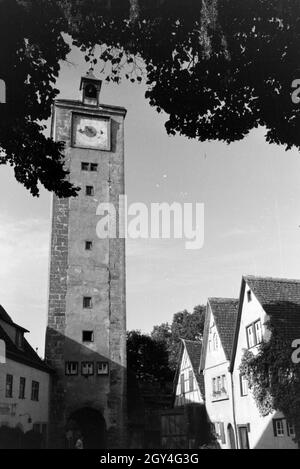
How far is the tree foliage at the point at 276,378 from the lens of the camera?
19.5 metres

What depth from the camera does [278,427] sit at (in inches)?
830

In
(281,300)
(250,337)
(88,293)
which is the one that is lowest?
(250,337)

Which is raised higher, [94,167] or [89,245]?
[94,167]

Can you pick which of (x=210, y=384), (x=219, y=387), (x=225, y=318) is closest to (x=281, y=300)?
(x=225, y=318)

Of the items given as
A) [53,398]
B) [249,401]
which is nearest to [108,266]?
[53,398]

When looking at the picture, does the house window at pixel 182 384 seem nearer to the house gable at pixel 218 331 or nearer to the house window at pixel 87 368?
the house gable at pixel 218 331

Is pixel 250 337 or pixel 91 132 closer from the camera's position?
pixel 250 337

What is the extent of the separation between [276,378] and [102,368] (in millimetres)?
12473

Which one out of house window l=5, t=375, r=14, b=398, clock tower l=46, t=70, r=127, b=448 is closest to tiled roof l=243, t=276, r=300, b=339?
clock tower l=46, t=70, r=127, b=448

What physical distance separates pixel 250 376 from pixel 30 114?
52.8 feet

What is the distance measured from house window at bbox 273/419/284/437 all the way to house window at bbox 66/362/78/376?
12.7 metres

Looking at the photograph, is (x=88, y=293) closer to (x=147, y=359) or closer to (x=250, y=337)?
(x=250, y=337)

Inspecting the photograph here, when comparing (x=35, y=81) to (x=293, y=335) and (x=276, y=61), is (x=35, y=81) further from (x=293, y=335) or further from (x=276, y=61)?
(x=293, y=335)

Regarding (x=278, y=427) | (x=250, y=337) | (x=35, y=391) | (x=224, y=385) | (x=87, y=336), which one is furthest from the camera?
(x=87, y=336)
